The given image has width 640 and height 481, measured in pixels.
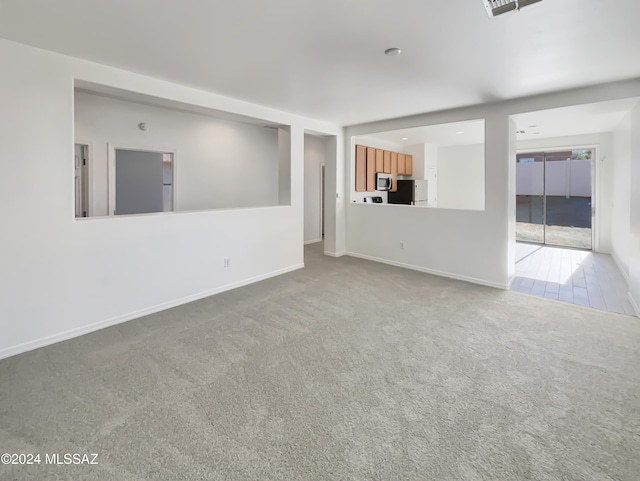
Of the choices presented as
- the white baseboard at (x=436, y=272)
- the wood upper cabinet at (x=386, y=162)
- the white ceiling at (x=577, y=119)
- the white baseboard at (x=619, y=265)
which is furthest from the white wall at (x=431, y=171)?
the white baseboard at (x=619, y=265)

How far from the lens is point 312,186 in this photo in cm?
812

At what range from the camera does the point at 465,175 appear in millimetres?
8781

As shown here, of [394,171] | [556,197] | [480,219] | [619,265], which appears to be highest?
[394,171]

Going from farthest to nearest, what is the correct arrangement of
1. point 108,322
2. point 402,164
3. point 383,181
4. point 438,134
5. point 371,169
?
point 402,164, point 383,181, point 371,169, point 438,134, point 108,322

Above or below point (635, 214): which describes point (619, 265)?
below

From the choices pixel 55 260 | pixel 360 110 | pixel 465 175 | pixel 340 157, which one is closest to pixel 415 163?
pixel 465 175

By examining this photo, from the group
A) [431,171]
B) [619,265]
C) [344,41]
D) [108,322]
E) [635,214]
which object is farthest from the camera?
[431,171]

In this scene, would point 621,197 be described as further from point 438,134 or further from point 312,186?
point 312,186

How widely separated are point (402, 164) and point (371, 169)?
152cm

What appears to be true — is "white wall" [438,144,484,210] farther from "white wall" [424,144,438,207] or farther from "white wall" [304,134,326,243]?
"white wall" [304,134,326,243]

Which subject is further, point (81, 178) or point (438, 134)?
point (438, 134)

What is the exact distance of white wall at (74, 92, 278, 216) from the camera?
4461 millimetres

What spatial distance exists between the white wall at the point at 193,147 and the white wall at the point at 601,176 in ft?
20.9

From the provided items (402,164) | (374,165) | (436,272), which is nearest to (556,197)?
(402,164)
